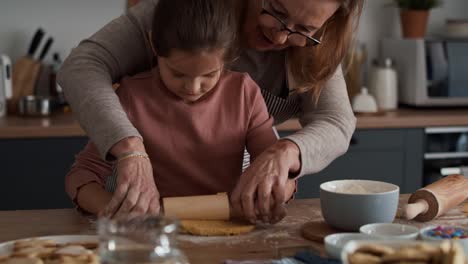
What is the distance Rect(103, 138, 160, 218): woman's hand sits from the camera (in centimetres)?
121

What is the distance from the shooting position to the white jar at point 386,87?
10.6ft

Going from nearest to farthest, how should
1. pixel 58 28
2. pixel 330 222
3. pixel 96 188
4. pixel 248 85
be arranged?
pixel 330 222
pixel 96 188
pixel 248 85
pixel 58 28

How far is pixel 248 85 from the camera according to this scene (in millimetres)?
1580

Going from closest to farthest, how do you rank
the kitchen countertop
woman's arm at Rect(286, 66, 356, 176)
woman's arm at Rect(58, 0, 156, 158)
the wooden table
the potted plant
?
the wooden table
woman's arm at Rect(58, 0, 156, 158)
woman's arm at Rect(286, 66, 356, 176)
the kitchen countertop
the potted plant

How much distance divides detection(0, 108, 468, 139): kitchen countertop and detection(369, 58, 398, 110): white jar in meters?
0.07

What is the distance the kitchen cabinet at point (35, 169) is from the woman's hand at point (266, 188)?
4.84ft

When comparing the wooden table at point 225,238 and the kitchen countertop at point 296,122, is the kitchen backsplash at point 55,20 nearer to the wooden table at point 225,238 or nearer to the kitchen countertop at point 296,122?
the kitchen countertop at point 296,122

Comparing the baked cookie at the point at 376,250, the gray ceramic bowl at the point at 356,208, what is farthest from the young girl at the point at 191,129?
the baked cookie at the point at 376,250

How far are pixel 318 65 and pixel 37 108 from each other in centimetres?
159

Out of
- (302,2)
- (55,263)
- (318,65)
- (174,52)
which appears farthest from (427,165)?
(55,263)

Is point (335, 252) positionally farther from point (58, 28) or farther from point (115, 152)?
point (58, 28)

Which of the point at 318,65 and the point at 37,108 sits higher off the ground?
the point at 318,65

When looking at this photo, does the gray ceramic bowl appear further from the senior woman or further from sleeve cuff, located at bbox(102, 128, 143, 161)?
sleeve cuff, located at bbox(102, 128, 143, 161)

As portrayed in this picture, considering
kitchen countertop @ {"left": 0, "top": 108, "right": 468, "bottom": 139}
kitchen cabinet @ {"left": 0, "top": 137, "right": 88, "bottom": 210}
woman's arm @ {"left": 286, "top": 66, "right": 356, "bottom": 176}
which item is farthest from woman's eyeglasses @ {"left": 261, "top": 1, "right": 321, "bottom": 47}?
kitchen cabinet @ {"left": 0, "top": 137, "right": 88, "bottom": 210}
